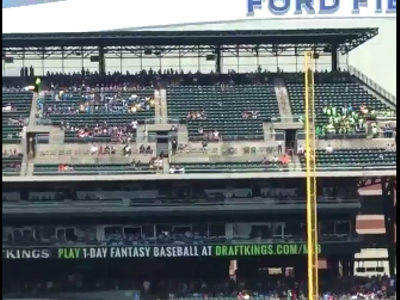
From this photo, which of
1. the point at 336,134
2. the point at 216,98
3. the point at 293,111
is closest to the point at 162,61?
the point at 216,98

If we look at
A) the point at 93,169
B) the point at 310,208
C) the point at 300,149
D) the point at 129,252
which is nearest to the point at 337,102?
the point at 300,149

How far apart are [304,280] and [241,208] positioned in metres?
2.76

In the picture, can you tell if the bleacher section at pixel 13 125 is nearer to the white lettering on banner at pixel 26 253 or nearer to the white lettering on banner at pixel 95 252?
the white lettering on banner at pixel 26 253

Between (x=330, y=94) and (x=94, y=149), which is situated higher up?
(x=330, y=94)

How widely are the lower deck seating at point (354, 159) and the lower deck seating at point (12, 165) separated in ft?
27.6

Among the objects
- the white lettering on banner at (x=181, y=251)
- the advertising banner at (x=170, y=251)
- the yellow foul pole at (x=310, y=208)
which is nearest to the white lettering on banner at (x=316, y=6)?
the advertising banner at (x=170, y=251)

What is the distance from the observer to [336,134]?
2436 centimetres

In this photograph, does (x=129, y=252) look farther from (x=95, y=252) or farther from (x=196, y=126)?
(x=196, y=126)

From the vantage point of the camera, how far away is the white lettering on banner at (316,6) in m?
31.8

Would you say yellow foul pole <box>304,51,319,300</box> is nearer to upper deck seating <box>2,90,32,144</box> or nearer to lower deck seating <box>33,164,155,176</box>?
lower deck seating <box>33,164,155,176</box>

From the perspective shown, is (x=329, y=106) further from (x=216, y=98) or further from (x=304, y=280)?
(x=304, y=280)

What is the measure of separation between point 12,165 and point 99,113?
4164 millimetres

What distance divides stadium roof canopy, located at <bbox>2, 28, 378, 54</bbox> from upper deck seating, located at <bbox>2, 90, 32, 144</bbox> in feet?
6.09

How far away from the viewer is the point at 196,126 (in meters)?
24.8
